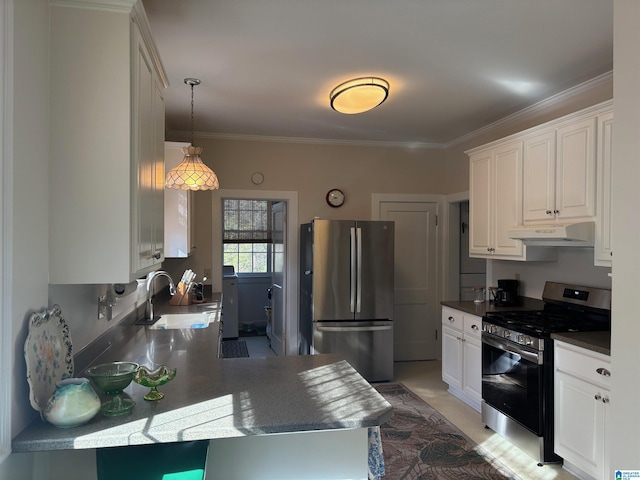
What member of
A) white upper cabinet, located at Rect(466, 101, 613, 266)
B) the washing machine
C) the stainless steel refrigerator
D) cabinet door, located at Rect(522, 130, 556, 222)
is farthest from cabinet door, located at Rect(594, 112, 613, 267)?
the washing machine

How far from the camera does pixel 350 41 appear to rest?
2562 mm

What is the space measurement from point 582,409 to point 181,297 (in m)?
3.16

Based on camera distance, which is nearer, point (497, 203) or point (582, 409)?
point (582, 409)

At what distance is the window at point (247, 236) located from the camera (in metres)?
7.10

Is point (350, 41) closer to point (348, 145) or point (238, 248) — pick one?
point (348, 145)

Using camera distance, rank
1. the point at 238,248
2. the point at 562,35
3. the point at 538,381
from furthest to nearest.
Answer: the point at 238,248 → the point at 538,381 → the point at 562,35

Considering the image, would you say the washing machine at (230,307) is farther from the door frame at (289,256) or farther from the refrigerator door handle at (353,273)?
the refrigerator door handle at (353,273)

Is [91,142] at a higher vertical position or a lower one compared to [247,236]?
higher

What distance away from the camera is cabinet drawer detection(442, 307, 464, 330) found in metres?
3.82

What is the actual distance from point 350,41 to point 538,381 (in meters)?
2.39

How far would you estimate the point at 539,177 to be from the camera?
323 cm

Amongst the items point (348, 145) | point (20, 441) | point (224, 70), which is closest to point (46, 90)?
point (20, 441)

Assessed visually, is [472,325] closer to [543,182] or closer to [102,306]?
[543,182]

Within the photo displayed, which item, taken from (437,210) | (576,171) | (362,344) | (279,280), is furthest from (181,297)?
(576,171)
